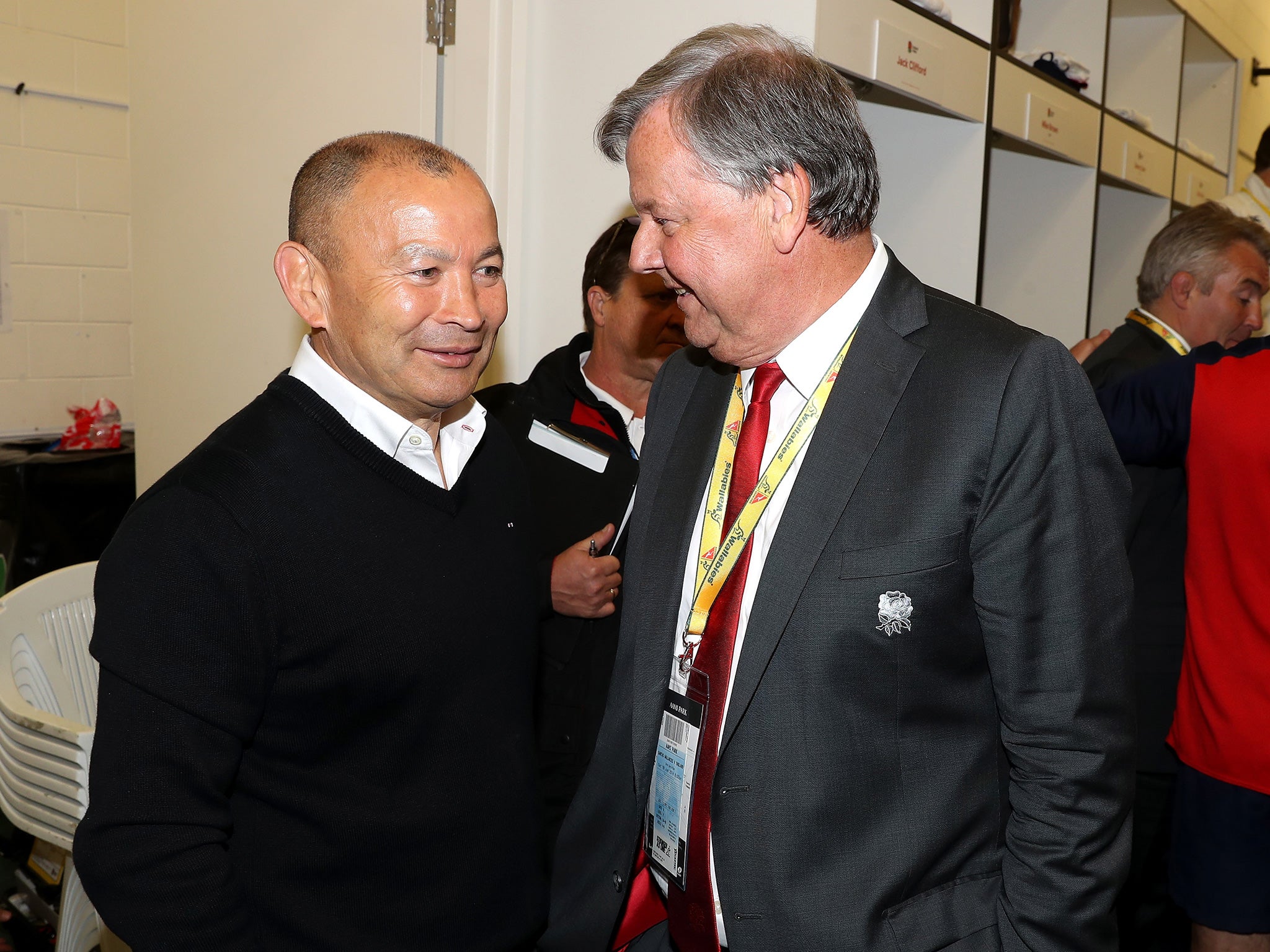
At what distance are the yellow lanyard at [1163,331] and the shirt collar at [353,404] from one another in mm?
2249

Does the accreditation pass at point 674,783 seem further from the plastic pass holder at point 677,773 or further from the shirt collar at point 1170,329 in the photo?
the shirt collar at point 1170,329

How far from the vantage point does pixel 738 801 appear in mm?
1145

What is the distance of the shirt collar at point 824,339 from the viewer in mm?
1222

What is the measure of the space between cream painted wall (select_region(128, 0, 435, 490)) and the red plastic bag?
3.87ft

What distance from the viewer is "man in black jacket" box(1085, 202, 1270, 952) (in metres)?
2.33

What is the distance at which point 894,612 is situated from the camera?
1.08 m

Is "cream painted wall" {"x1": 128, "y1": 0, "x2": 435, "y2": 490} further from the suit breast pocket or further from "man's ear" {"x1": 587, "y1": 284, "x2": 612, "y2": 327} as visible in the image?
the suit breast pocket

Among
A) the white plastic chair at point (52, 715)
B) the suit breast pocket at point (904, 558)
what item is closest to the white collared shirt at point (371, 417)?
the suit breast pocket at point (904, 558)

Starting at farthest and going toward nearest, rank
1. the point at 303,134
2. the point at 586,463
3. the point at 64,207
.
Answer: the point at 64,207 < the point at 303,134 < the point at 586,463

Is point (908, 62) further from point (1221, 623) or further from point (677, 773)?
point (677, 773)

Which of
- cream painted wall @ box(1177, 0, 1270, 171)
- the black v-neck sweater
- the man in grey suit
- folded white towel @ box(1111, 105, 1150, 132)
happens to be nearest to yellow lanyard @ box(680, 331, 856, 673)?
the man in grey suit

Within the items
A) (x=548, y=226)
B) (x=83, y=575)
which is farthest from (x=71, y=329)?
(x=548, y=226)

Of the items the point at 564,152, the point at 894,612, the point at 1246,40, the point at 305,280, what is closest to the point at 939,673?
the point at 894,612

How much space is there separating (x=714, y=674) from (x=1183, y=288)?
7.19 ft
